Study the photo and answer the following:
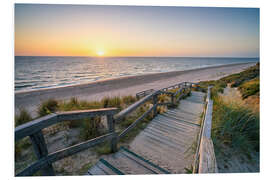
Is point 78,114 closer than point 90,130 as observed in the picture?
Yes

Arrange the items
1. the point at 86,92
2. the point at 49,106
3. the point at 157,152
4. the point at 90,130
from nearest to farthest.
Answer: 1. the point at 157,152
2. the point at 90,130
3. the point at 49,106
4. the point at 86,92

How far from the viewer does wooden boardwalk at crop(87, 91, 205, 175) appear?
2.05m

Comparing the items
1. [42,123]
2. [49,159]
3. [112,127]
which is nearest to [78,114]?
[42,123]

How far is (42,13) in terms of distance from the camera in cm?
307

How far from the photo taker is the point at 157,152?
2.46 m

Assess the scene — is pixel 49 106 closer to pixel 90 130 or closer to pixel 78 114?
pixel 90 130

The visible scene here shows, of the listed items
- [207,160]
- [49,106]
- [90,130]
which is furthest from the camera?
[49,106]

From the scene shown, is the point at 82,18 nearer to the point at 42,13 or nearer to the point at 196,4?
the point at 42,13

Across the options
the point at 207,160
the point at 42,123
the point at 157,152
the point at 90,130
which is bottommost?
the point at 157,152

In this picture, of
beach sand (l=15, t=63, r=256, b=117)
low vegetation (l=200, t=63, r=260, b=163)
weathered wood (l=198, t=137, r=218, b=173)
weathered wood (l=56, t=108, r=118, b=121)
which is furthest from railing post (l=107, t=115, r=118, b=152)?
beach sand (l=15, t=63, r=256, b=117)

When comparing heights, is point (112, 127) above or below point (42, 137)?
below

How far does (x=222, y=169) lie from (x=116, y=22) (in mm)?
4241
